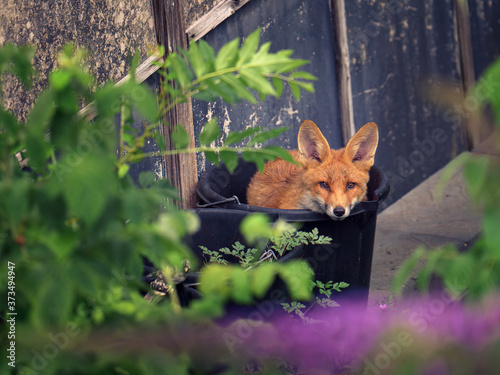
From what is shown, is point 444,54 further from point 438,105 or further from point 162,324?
point 162,324

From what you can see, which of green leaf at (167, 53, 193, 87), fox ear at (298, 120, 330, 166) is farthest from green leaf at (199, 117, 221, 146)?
fox ear at (298, 120, 330, 166)

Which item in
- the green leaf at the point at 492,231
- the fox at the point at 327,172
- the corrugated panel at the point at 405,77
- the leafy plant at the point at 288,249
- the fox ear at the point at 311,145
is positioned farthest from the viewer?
the corrugated panel at the point at 405,77

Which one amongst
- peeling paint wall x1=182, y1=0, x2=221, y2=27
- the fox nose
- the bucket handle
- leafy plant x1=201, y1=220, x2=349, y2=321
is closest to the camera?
leafy plant x1=201, y1=220, x2=349, y2=321

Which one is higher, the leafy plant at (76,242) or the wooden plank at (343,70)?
the wooden plank at (343,70)

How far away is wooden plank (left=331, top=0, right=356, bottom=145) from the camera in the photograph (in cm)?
464

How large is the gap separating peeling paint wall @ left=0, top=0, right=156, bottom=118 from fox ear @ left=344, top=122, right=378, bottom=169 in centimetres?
152

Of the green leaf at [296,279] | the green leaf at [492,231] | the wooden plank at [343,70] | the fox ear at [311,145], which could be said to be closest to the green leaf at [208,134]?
the green leaf at [296,279]

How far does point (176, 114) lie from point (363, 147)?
134cm

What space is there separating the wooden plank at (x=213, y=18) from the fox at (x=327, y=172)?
1001mm

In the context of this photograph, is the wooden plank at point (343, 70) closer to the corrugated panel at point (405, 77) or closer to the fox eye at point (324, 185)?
the corrugated panel at point (405, 77)

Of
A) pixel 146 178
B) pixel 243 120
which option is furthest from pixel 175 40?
pixel 146 178

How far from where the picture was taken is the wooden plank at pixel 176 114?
334 centimetres

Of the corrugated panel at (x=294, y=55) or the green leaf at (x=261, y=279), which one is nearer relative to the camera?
the green leaf at (x=261, y=279)

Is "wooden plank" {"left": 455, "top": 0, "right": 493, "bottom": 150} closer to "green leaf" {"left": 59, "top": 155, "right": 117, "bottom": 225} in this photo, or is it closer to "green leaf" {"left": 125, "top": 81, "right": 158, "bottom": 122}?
"green leaf" {"left": 125, "top": 81, "right": 158, "bottom": 122}
